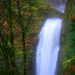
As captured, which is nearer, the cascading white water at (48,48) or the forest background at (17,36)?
the forest background at (17,36)

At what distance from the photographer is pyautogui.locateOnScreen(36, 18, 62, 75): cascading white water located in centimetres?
924

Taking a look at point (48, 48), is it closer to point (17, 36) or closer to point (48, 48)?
point (48, 48)

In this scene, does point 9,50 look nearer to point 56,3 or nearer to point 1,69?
point 1,69

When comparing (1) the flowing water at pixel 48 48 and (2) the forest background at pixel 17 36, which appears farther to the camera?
(1) the flowing water at pixel 48 48

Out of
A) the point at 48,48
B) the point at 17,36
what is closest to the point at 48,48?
the point at 48,48

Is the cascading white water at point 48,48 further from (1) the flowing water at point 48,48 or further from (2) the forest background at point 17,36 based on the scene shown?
(2) the forest background at point 17,36

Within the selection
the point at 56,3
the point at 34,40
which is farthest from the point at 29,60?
the point at 56,3

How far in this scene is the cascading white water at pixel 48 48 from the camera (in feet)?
30.3

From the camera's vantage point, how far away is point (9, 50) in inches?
146

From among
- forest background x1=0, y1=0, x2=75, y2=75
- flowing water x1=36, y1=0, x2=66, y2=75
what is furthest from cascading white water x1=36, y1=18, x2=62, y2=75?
forest background x1=0, y1=0, x2=75, y2=75

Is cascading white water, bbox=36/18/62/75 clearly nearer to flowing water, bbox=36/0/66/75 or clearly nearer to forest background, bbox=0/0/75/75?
flowing water, bbox=36/0/66/75

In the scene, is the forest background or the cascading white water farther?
the cascading white water

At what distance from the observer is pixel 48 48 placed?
33.4 feet

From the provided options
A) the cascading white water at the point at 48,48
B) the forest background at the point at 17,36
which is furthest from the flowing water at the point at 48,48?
the forest background at the point at 17,36
